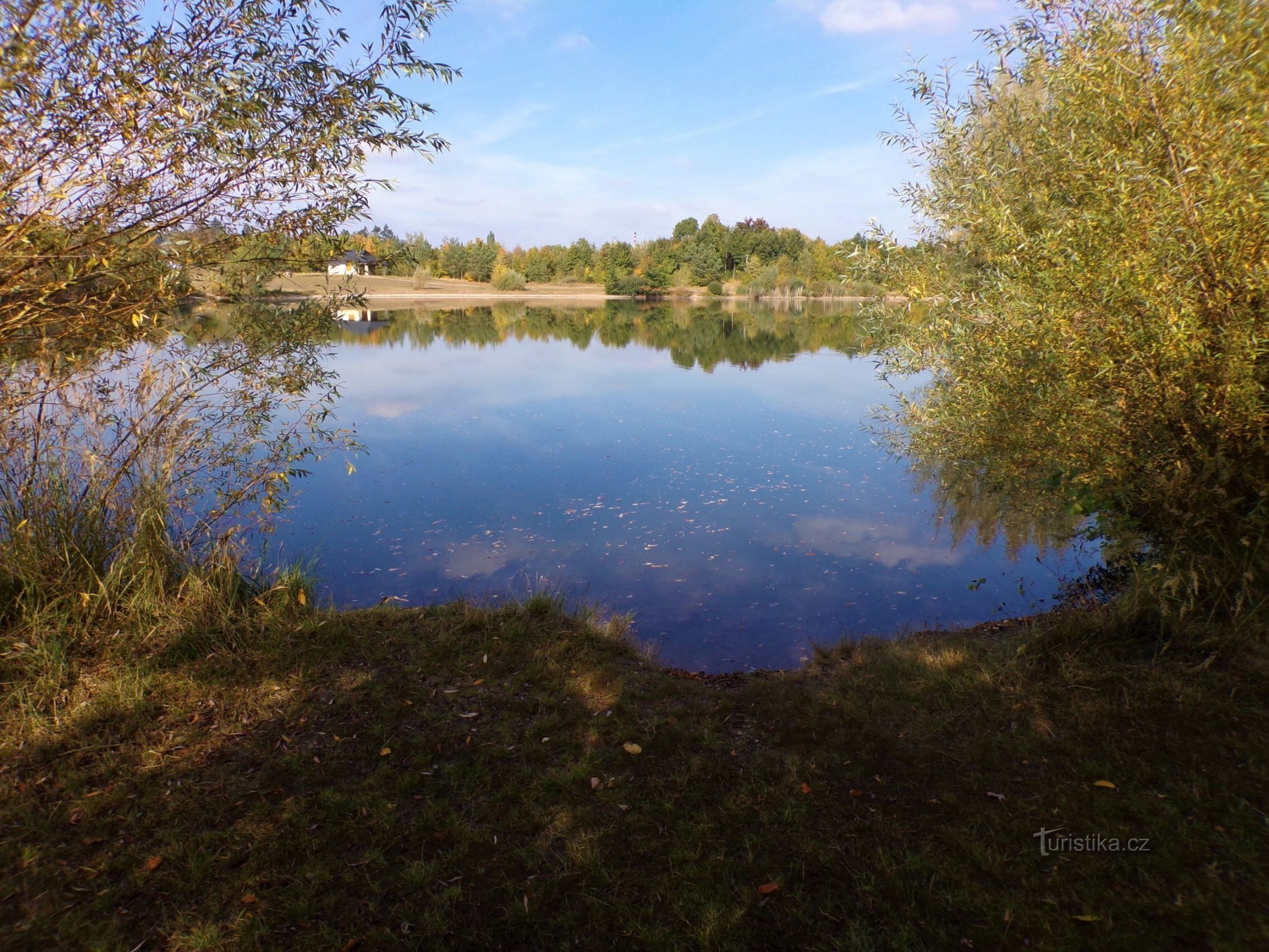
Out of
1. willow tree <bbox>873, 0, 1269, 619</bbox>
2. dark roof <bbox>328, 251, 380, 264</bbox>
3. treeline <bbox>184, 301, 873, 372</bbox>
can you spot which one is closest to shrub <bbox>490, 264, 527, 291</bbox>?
treeline <bbox>184, 301, 873, 372</bbox>

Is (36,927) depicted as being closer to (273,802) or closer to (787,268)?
(273,802)

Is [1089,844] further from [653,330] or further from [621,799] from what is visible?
[653,330]

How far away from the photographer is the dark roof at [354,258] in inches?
245

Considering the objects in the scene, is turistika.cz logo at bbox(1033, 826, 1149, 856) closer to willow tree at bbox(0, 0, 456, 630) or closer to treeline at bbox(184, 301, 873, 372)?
willow tree at bbox(0, 0, 456, 630)

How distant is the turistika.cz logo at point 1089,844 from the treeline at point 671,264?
282ft

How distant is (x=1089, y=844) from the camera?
11.1 feet

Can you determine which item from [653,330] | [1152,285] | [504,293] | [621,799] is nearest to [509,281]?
[504,293]

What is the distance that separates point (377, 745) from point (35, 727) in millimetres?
1911

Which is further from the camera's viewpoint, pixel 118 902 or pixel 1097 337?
pixel 1097 337

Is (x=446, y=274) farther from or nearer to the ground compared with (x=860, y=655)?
farther from the ground

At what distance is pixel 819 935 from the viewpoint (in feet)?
9.86

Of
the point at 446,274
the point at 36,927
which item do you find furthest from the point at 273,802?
the point at 446,274

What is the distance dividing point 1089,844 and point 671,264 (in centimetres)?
9962

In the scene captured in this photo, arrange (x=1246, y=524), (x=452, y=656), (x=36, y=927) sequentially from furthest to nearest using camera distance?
1. (x=452, y=656)
2. (x=1246, y=524)
3. (x=36, y=927)
